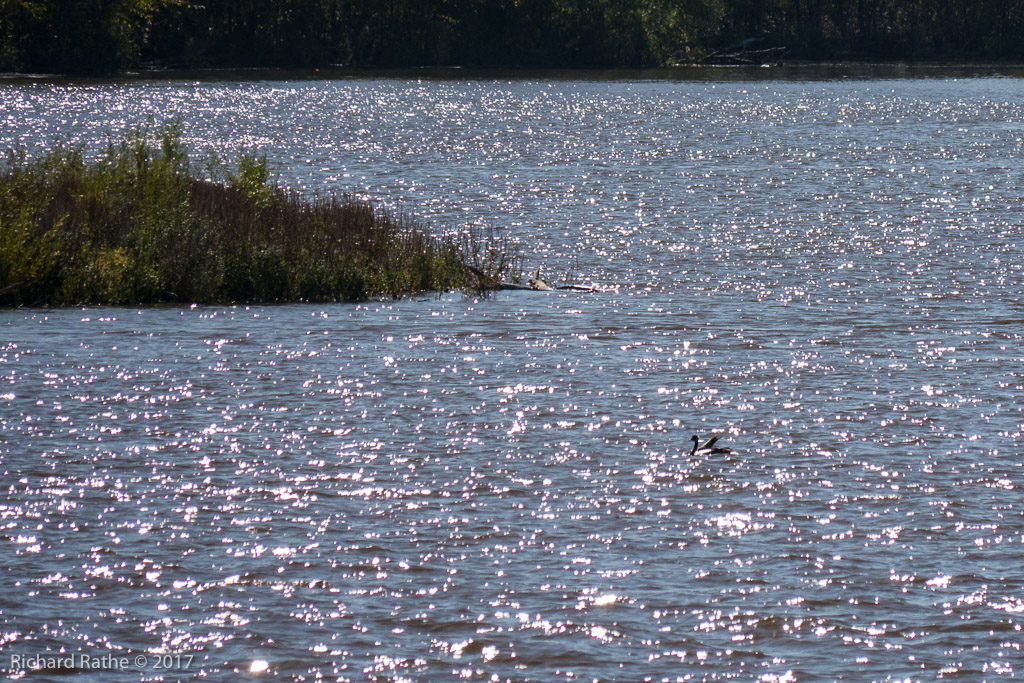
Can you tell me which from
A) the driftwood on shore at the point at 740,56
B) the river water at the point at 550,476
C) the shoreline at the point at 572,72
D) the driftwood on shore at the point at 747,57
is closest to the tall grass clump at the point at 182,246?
the river water at the point at 550,476

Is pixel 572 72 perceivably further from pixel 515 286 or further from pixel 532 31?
pixel 515 286

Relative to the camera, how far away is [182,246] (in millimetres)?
20828

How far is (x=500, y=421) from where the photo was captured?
14.5 metres

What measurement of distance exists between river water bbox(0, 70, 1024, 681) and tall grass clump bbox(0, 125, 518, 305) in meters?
0.55

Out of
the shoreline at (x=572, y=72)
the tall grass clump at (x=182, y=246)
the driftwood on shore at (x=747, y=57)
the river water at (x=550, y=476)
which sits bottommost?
the river water at (x=550, y=476)

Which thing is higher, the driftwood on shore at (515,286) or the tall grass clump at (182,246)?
the tall grass clump at (182,246)

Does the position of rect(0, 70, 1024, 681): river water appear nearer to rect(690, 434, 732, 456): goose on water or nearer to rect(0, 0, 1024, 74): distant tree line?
rect(690, 434, 732, 456): goose on water

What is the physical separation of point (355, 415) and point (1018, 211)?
78.6 ft

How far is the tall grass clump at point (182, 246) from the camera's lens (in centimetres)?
2005

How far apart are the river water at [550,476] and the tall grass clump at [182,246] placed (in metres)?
0.55

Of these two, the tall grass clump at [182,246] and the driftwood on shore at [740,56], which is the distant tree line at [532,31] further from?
the tall grass clump at [182,246]

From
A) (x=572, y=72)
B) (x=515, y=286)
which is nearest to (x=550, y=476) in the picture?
(x=515, y=286)

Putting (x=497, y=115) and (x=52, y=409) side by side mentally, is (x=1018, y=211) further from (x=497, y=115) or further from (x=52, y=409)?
(x=497, y=115)

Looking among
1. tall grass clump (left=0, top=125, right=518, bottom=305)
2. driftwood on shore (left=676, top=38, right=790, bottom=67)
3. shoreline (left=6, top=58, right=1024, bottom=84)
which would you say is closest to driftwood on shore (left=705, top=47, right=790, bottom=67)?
driftwood on shore (left=676, top=38, right=790, bottom=67)
